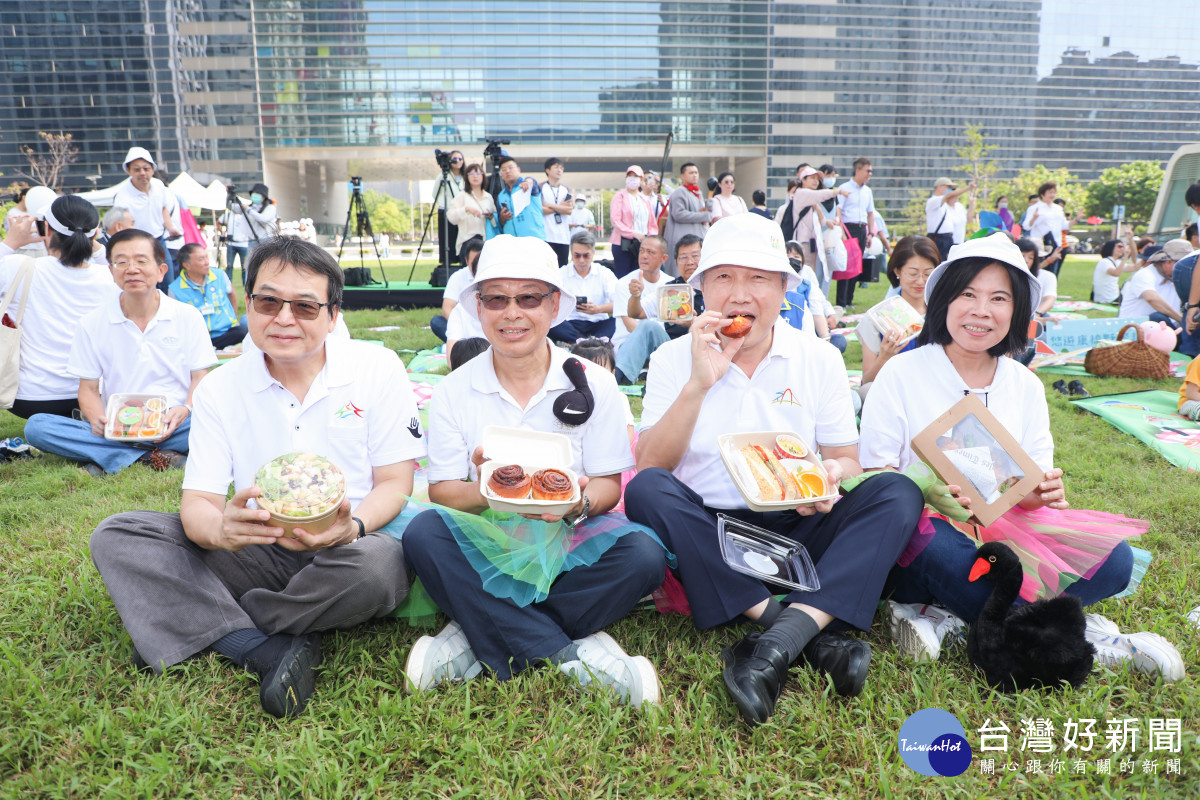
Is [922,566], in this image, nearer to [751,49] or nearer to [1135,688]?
[1135,688]

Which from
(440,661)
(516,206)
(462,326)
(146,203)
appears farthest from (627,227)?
(440,661)

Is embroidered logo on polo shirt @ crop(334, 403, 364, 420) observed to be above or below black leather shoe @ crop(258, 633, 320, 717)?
above

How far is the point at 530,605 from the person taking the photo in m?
2.43

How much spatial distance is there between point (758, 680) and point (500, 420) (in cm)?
126

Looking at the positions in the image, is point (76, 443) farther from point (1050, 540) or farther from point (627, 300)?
point (1050, 540)

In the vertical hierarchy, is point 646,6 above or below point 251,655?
above

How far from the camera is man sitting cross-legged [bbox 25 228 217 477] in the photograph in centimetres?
470

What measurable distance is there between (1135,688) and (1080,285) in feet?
54.1

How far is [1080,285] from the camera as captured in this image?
51.7ft

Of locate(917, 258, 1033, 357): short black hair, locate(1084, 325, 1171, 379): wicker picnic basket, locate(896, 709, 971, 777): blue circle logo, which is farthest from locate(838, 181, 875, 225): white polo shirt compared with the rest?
locate(896, 709, 971, 777): blue circle logo

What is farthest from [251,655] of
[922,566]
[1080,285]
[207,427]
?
[1080,285]

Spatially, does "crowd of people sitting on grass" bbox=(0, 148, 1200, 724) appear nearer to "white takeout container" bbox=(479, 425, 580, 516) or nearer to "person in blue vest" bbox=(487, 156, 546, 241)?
"white takeout container" bbox=(479, 425, 580, 516)

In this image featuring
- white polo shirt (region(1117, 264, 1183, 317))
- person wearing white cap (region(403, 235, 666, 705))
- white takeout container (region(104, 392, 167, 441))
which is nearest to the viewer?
person wearing white cap (region(403, 235, 666, 705))

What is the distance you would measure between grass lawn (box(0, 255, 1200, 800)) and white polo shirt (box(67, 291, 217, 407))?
7.84ft
